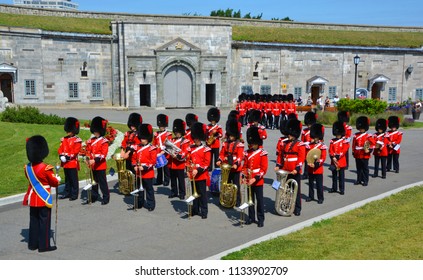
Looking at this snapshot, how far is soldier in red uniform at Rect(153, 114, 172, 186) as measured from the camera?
12.4 metres

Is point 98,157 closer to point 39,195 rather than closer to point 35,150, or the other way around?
point 35,150

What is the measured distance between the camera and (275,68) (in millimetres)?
42094

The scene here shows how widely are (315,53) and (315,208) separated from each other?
34503 millimetres

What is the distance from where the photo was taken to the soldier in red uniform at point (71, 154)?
11.5 metres

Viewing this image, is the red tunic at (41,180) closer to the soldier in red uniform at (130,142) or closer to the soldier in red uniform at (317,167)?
the soldier in red uniform at (130,142)

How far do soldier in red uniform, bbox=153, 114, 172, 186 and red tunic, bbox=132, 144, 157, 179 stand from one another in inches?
51.1

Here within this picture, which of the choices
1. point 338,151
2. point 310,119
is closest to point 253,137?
point 338,151

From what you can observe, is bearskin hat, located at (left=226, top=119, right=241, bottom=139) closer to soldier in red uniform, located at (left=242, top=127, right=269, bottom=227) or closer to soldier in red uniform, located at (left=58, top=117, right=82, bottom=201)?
soldier in red uniform, located at (left=242, top=127, right=269, bottom=227)

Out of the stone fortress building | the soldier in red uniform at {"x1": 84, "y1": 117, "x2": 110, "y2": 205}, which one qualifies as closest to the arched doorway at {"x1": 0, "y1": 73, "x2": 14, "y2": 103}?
the stone fortress building

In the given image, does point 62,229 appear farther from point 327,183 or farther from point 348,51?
point 348,51

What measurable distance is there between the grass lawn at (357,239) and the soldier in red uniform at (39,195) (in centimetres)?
320

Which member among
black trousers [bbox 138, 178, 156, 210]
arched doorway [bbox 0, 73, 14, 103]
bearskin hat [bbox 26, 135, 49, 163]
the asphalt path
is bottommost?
the asphalt path

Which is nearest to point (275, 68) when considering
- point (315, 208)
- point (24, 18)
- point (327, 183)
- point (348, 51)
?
point (348, 51)

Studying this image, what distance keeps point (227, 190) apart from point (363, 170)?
15.8ft
